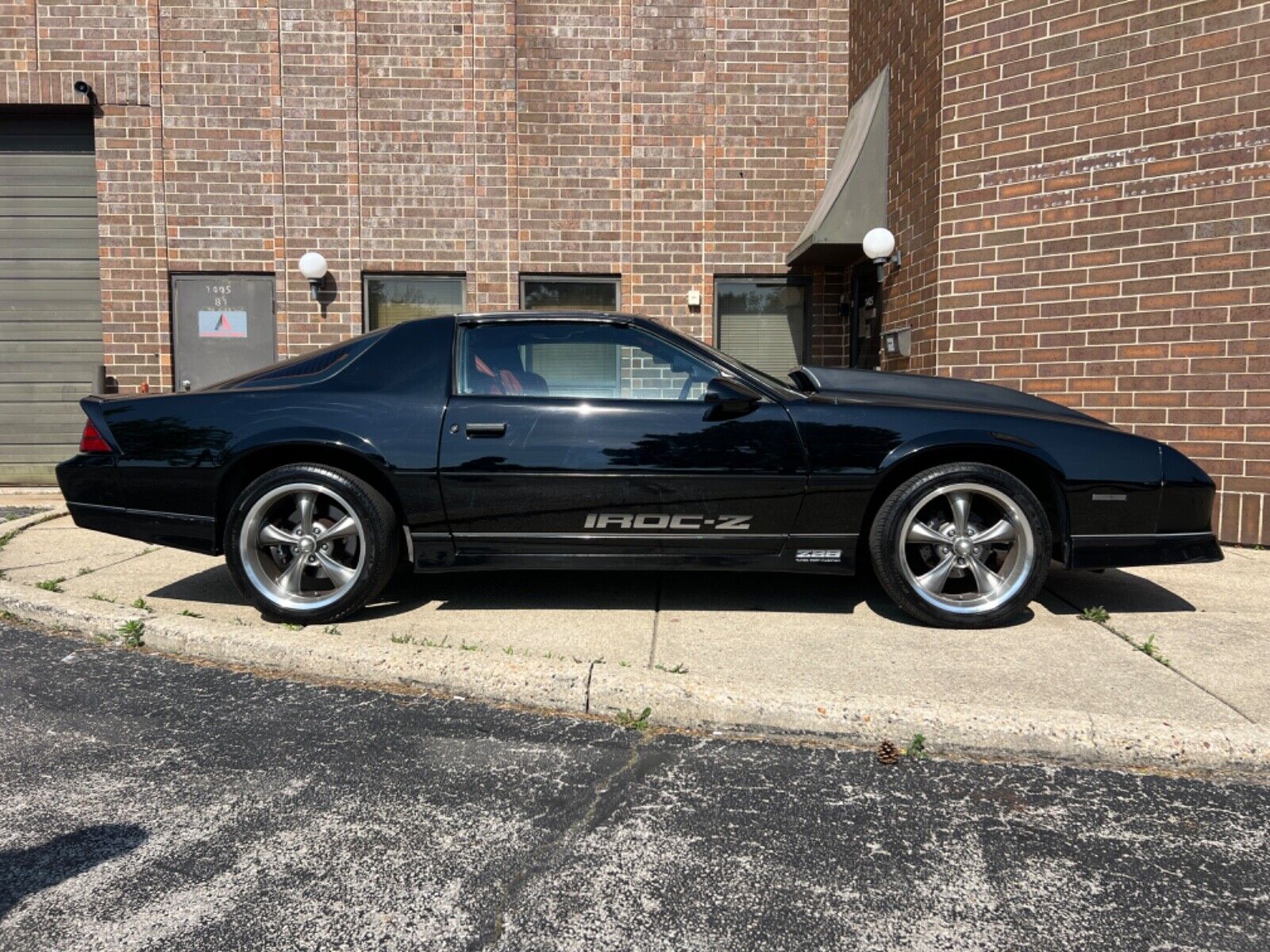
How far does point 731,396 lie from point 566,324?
916 millimetres

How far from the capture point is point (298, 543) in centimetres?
385

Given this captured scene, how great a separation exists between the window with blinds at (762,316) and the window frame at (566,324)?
5.25m

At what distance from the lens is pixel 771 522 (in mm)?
3799

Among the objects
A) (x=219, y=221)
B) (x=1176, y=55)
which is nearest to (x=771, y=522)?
(x=1176, y=55)

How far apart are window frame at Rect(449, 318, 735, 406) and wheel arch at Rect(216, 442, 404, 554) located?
52 centimetres

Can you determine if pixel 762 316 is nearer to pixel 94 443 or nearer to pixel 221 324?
pixel 221 324

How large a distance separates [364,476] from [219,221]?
650 centimetres

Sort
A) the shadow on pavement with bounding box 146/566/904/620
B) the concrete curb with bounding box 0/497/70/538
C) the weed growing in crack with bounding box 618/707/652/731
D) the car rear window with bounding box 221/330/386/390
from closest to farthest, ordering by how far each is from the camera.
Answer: the weed growing in crack with bounding box 618/707/652/731 → the car rear window with bounding box 221/330/386/390 → the shadow on pavement with bounding box 146/566/904/620 → the concrete curb with bounding box 0/497/70/538

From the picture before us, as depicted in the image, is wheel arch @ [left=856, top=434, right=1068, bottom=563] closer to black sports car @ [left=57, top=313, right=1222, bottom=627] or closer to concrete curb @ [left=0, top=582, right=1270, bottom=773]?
black sports car @ [left=57, top=313, right=1222, bottom=627]

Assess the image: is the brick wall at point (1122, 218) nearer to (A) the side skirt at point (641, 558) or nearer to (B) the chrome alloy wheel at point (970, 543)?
(B) the chrome alloy wheel at point (970, 543)

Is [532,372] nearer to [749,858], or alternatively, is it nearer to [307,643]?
[307,643]

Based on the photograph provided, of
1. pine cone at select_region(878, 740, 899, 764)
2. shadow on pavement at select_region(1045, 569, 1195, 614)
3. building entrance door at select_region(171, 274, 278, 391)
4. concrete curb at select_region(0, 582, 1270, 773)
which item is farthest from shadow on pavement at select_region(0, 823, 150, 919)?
building entrance door at select_region(171, 274, 278, 391)

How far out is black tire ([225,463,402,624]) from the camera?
12.4 ft

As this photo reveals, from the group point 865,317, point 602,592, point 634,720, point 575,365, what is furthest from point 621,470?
point 865,317
